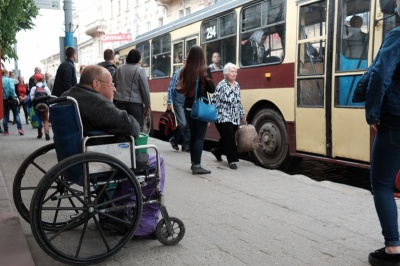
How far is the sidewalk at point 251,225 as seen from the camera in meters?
3.33

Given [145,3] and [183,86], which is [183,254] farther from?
[145,3]

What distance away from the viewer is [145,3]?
37.7m

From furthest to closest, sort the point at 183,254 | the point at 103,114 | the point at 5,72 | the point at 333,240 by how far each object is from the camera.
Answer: the point at 5,72 < the point at 333,240 < the point at 183,254 < the point at 103,114

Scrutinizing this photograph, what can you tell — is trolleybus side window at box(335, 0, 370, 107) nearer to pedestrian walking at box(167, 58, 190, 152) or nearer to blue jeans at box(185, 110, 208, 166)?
blue jeans at box(185, 110, 208, 166)

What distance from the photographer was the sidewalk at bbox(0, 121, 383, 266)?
3332 millimetres

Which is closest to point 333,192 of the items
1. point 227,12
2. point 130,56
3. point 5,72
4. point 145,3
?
point 130,56

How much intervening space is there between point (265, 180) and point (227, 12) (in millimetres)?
3955

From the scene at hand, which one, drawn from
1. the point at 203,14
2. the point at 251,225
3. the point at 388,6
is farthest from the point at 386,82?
the point at 203,14

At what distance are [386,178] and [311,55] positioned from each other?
151 inches

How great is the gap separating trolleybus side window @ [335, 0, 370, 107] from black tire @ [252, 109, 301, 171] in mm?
1276

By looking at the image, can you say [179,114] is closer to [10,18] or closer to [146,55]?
[146,55]

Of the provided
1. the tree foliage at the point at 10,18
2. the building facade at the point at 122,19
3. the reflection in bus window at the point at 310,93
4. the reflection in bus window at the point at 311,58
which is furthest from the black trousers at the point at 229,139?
the building facade at the point at 122,19

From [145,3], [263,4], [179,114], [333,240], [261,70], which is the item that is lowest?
[333,240]

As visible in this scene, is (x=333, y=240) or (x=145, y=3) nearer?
(x=333, y=240)
